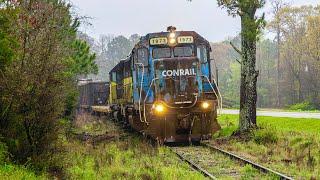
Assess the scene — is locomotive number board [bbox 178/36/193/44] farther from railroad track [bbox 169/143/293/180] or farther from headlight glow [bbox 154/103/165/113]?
railroad track [bbox 169/143/293/180]

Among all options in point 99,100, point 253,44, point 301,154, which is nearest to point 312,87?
point 99,100

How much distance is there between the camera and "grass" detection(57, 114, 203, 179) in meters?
9.70

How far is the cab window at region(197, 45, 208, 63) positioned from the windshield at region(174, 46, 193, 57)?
0.32 m

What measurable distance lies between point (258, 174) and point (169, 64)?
6457 millimetres

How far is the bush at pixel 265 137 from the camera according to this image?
15.0m

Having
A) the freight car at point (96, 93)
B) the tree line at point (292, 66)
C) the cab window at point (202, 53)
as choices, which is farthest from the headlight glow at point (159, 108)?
the tree line at point (292, 66)

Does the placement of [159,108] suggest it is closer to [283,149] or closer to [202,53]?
[202,53]

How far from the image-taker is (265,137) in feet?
49.8

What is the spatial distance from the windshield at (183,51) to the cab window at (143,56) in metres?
1.05

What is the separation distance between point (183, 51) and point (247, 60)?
8.17 ft

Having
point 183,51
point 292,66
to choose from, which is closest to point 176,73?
point 183,51

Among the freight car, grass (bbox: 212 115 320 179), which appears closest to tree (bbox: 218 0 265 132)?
grass (bbox: 212 115 320 179)

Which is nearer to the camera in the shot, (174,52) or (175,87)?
(175,87)

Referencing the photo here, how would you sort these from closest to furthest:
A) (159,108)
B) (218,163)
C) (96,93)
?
(218,163), (159,108), (96,93)
